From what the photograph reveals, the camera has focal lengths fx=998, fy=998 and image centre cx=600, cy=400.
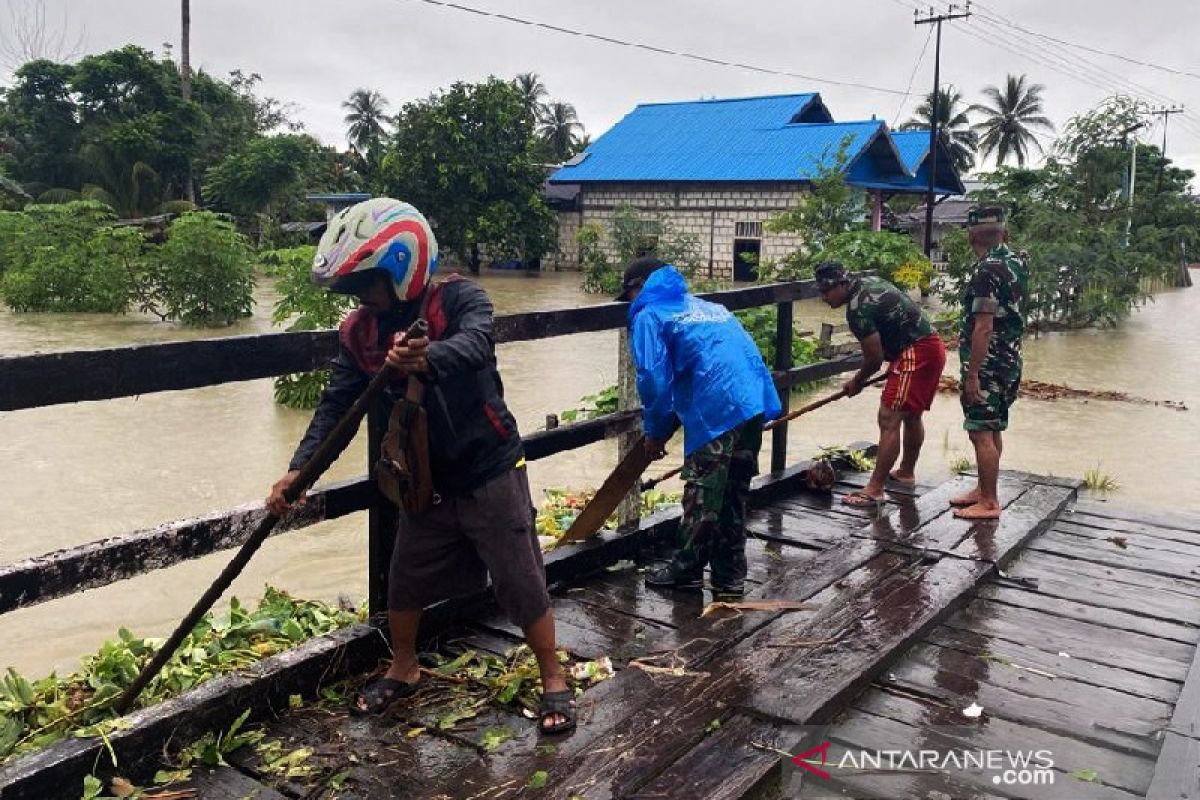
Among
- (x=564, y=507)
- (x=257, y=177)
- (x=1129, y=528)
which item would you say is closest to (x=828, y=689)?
(x=1129, y=528)

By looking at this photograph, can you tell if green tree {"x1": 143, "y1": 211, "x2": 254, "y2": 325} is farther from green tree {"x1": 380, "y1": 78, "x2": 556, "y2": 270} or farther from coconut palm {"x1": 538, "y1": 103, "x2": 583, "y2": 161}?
coconut palm {"x1": 538, "y1": 103, "x2": 583, "y2": 161}

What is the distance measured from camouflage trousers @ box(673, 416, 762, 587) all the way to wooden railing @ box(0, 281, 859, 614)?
717mm

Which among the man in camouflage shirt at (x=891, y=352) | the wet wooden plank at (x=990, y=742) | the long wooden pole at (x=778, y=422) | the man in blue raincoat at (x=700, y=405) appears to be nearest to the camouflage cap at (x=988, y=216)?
the man in camouflage shirt at (x=891, y=352)

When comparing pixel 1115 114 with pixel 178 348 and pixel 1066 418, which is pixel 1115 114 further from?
pixel 178 348

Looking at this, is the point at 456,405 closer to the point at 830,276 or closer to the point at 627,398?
the point at 627,398

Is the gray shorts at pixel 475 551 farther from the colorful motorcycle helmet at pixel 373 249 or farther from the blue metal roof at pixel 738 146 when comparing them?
the blue metal roof at pixel 738 146

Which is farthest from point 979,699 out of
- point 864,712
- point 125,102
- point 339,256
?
point 125,102

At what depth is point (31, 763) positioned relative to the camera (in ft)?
7.64

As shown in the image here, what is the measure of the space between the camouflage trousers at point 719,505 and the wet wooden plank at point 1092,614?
1076 mm

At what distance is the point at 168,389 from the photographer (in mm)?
2689

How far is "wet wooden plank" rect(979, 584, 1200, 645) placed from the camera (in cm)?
381

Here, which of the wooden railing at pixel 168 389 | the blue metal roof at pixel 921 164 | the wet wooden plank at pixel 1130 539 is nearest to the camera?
the wooden railing at pixel 168 389

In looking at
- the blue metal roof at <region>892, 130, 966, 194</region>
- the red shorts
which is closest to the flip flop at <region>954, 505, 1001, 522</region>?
the red shorts

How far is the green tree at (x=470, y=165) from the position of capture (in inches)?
1253
